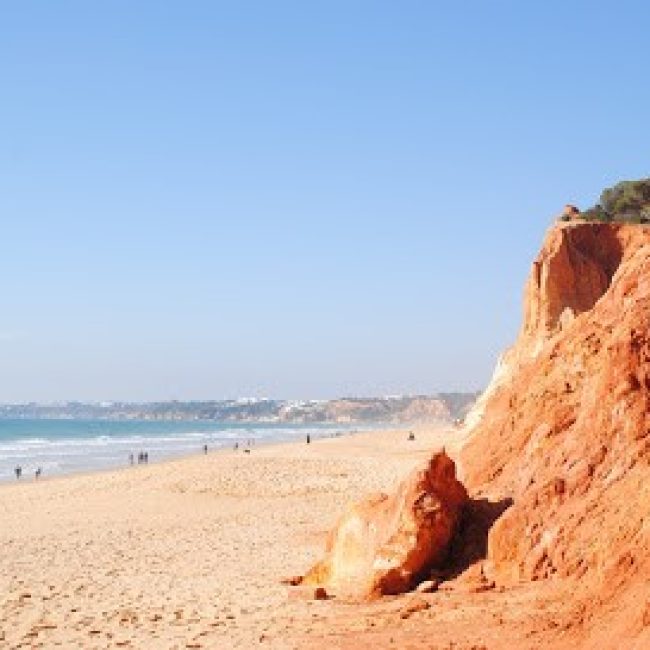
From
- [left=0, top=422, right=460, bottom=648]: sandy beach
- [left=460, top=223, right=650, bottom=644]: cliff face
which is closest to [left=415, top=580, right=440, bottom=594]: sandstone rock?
[left=460, top=223, right=650, bottom=644]: cliff face

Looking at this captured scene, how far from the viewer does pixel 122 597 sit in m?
18.5

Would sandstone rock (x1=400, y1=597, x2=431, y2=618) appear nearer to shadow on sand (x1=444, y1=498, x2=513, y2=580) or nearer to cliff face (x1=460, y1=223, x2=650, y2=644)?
shadow on sand (x1=444, y1=498, x2=513, y2=580)

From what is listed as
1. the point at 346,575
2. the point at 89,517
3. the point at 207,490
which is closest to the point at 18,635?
the point at 346,575

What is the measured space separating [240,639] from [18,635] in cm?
407

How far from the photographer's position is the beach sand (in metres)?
13.5

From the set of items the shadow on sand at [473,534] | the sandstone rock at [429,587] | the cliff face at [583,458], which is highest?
the cliff face at [583,458]

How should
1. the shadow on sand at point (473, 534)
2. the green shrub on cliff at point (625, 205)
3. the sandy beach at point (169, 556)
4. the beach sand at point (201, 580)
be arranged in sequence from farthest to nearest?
the green shrub on cliff at point (625, 205), the sandy beach at point (169, 556), the shadow on sand at point (473, 534), the beach sand at point (201, 580)

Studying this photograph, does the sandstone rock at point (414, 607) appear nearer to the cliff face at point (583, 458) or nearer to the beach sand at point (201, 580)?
the beach sand at point (201, 580)

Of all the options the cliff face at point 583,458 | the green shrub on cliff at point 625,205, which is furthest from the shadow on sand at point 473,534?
the green shrub on cliff at point 625,205

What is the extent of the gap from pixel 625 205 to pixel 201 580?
3823cm

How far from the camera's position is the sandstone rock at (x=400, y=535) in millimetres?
15195

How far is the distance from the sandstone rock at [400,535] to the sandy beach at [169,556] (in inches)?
33.6

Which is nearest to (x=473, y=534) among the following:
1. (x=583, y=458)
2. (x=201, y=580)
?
(x=583, y=458)

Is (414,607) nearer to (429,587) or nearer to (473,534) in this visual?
(429,587)
